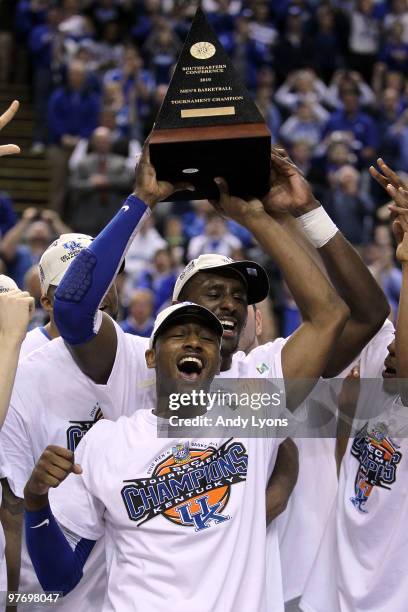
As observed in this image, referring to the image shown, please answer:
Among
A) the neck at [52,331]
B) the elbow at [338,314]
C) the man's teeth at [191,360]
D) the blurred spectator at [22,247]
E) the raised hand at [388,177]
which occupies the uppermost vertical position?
the raised hand at [388,177]

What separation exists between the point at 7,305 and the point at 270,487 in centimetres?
107

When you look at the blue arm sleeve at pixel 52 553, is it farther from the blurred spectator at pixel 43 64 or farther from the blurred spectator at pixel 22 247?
the blurred spectator at pixel 43 64

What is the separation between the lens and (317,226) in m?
3.79

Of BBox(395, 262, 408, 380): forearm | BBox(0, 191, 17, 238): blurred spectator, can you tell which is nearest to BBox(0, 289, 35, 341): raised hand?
BBox(395, 262, 408, 380): forearm

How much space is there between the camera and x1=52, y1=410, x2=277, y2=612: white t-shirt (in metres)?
3.19

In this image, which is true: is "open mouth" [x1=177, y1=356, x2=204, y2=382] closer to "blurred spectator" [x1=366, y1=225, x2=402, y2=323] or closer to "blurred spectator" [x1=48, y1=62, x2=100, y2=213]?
"blurred spectator" [x1=366, y1=225, x2=402, y2=323]

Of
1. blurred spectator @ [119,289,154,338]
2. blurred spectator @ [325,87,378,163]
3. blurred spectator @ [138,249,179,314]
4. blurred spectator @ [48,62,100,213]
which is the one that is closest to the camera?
blurred spectator @ [119,289,154,338]

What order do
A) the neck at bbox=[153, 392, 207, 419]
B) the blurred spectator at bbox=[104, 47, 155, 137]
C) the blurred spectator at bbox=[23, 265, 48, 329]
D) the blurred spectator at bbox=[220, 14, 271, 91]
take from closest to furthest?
1. the neck at bbox=[153, 392, 207, 419]
2. the blurred spectator at bbox=[23, 265, 48, 329]
3. the blurred spectator at bbox=[104, 47, 155, 137]
4. the blurred spectator at bbox=[220, 14, 271, 91]

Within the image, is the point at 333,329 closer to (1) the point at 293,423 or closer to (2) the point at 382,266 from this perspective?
(1) the point at 293,423

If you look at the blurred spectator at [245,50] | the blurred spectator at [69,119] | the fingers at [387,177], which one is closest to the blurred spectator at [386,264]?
the blurred spectator at [69,119]

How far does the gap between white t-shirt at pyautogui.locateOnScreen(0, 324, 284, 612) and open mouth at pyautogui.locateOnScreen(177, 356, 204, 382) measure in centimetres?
26

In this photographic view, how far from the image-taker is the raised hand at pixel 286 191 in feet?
12.4

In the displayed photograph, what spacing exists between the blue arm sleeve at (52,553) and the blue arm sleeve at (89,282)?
562 millimetres

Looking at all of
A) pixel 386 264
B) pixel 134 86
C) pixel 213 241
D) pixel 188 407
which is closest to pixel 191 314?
pixel 188 407
